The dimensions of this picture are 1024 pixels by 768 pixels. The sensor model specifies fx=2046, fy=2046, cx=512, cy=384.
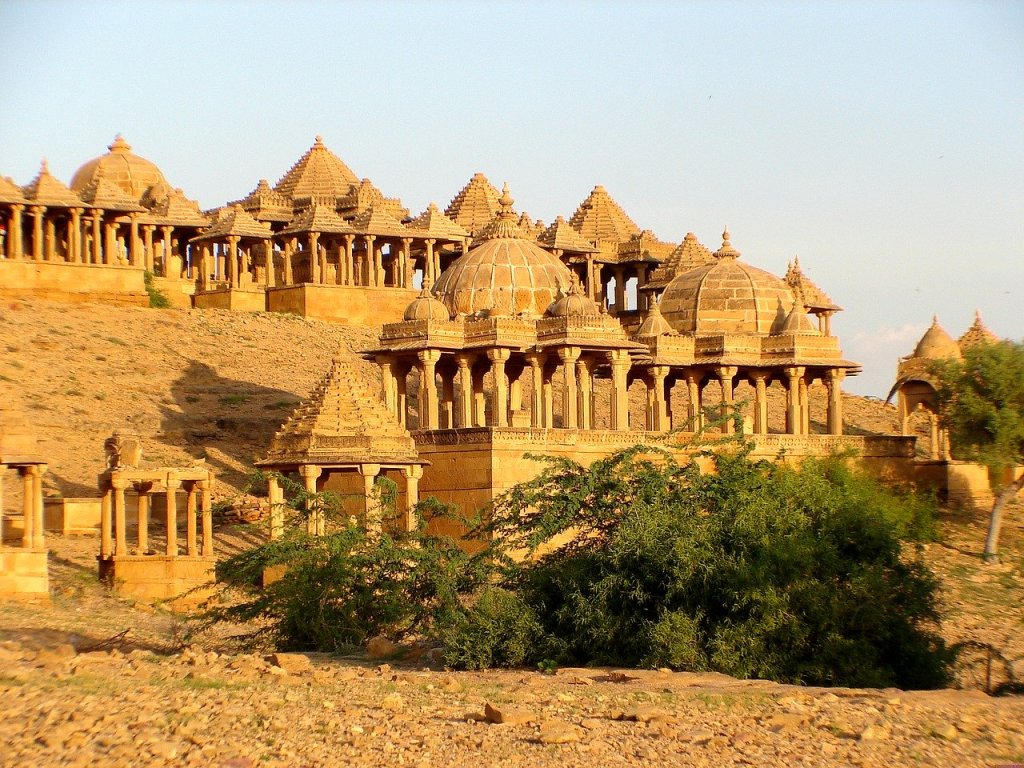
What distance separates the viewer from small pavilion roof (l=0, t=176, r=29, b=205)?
202ft

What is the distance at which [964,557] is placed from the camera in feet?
140

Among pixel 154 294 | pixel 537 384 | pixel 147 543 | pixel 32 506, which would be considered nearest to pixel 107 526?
pixel 147 543

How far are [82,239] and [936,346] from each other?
88.4 feet

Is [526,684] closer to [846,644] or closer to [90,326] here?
[846,644]

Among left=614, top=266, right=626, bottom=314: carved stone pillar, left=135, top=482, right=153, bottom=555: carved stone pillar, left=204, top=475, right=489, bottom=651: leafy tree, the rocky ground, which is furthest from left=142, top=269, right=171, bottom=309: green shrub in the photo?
left=204, top=475, right=489, bottom=651: leafy tree

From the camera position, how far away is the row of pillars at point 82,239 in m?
62.0

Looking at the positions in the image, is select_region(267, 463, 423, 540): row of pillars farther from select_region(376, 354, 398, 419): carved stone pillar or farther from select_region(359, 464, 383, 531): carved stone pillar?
select_region(376, 354, 398, 419): carved stone pillar

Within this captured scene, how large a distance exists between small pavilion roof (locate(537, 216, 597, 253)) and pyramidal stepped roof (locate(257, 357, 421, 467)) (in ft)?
96.8

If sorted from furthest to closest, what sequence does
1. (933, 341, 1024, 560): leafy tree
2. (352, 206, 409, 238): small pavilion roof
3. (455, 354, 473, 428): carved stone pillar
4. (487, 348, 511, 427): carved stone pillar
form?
1. (352, 206, 409, 238): small pavilion roof
2. (455, 354, 473, 428): carved stone pillar
3. (487, 348, 511, 427): carved stone pillar
4. (933, 341, 1024, 560): leafy tree

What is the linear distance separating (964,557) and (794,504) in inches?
596

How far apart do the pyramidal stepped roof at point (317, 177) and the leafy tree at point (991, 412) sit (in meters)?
34.2

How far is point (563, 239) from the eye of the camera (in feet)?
227

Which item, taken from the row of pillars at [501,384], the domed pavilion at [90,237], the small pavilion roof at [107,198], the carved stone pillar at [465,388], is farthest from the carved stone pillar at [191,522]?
the small pavilion roof at [107,198]

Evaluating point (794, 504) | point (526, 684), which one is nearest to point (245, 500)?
point (794, 504)
